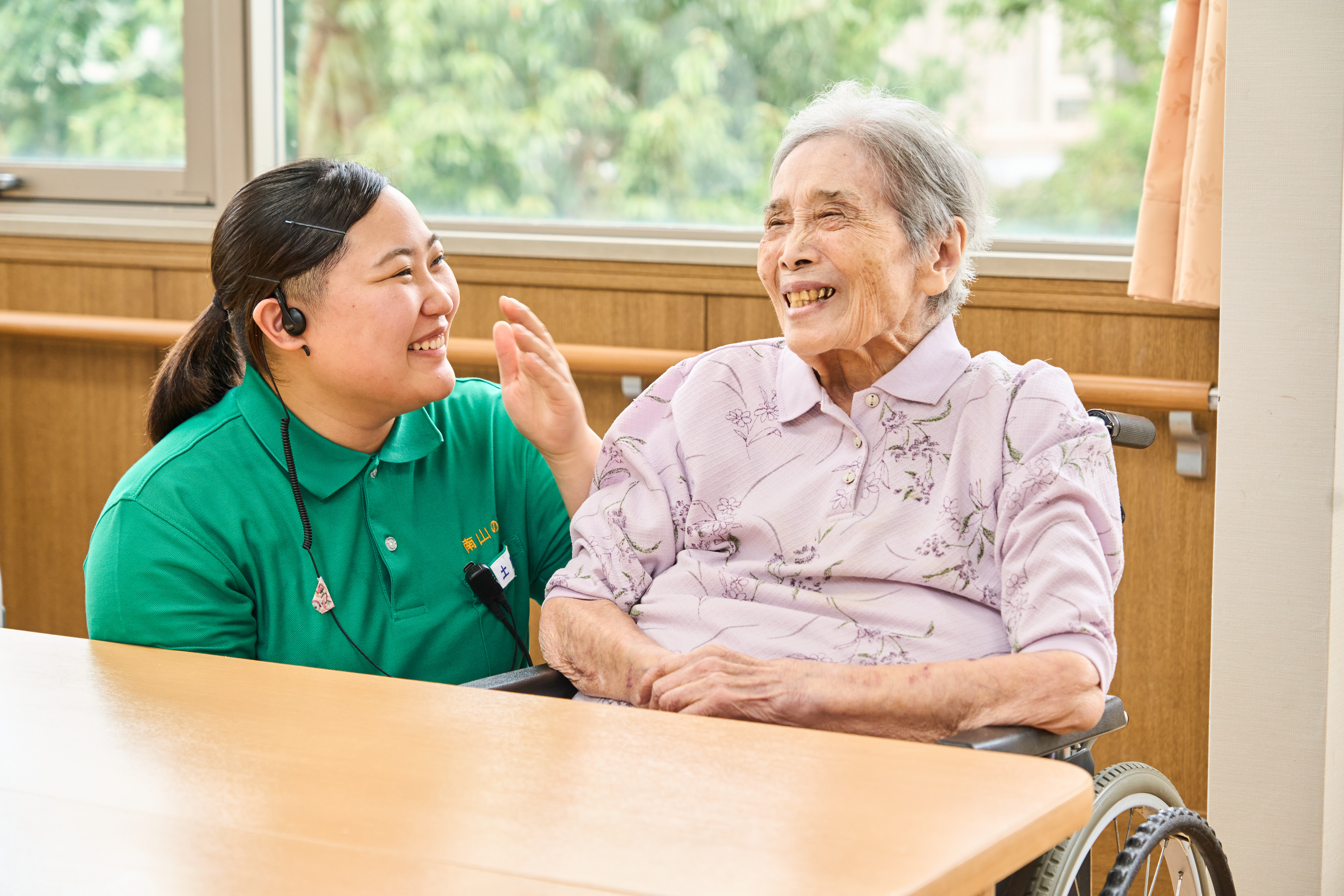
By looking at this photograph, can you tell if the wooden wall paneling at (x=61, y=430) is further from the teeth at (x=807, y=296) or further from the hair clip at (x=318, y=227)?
the teeth at (x=807, y=296)

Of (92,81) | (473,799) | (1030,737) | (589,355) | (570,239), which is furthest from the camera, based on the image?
(92,81)

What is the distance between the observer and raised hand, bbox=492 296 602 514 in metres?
1.78

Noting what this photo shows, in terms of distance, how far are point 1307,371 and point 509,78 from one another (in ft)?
6.52

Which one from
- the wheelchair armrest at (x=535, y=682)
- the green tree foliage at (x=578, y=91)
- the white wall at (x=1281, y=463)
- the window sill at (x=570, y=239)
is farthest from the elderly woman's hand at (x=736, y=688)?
the green tree foliage at (x=578, y=91)

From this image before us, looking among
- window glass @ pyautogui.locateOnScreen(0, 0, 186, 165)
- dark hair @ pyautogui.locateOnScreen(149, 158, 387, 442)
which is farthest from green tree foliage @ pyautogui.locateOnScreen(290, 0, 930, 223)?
dark hair @ pyautogui.locateOnScreen(149, 158, 387, 442)

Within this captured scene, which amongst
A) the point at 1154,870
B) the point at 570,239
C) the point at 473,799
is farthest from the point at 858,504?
the point at 570,239

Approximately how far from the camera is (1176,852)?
1.55 m

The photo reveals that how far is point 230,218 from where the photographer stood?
1.71 metres

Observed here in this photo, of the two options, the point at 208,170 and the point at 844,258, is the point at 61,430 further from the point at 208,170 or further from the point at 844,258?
the point at 844,258

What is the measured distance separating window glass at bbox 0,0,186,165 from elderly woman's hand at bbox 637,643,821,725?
236 cm

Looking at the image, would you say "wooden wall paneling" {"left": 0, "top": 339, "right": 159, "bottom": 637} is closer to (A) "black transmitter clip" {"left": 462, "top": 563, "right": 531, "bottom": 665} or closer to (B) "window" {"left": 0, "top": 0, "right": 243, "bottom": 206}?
(B) "window" {"left": 0, "top": 0, "right": 243, "bottom": 206}

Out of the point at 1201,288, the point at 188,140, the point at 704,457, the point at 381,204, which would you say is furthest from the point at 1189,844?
the point at 188,140

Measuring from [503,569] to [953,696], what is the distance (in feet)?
2.26

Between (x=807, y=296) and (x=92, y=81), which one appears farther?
(x=92, y=81)
